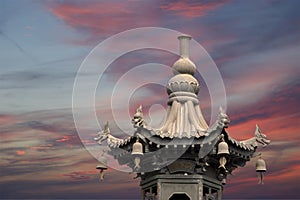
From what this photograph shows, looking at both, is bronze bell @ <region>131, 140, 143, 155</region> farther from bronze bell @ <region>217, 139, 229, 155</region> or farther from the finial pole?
the finial pole

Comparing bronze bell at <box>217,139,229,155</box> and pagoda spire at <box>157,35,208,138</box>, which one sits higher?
pagoda spire at <box>157,35,208,138</box>

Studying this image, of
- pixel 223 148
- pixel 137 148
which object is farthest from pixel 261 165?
pixel 137 148

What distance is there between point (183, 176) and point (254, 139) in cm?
472

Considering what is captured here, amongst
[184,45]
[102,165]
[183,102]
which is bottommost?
[102,165]

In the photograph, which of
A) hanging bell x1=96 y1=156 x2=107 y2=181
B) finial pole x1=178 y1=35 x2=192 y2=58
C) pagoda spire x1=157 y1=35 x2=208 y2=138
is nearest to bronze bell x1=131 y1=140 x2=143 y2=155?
pagoda spire x1=157 y1=35 x2=208 y2=138

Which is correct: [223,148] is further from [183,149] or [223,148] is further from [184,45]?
[184,45]

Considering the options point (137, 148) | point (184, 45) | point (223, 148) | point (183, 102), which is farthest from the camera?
point (184, 45)

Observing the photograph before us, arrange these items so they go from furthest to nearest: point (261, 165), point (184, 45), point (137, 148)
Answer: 1. point (184, 45)
2. point (261, 165)
3. point (137, 148)

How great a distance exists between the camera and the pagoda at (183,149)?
3161 cm

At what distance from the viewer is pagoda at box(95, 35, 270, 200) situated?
31.6m

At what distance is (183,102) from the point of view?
34219mm

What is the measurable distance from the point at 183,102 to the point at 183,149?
330cm

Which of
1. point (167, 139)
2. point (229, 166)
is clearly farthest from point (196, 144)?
point (229, 166)

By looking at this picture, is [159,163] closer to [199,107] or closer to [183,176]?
[183,176]
